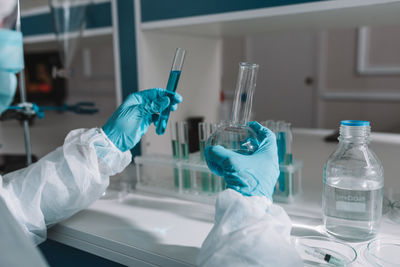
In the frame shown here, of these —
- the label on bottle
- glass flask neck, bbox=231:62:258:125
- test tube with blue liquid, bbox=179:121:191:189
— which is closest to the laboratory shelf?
glass flask neck, bbox=231:62:258:125

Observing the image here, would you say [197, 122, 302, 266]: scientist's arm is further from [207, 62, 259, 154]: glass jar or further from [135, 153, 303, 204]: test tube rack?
[135, 153, 303, 204]: test tube rack

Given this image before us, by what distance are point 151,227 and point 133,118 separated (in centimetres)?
28

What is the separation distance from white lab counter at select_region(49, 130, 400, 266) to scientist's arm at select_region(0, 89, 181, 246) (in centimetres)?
7

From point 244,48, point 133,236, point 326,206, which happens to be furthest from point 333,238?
point 244,48

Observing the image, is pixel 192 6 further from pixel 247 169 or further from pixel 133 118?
pixel 247 169

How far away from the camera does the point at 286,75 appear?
4359mm

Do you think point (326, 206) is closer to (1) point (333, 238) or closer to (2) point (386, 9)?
(1) point (333, 238)

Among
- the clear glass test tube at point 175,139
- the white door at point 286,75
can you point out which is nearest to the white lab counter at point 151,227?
the clear glass test tube at point 175,139

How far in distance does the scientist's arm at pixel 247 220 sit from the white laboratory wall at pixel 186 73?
20.5 inches

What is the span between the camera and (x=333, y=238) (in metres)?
0.78

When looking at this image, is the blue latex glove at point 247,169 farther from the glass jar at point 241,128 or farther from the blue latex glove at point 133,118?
the blue latex glove at point 133,118

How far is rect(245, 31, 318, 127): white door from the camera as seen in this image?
13.5 feet

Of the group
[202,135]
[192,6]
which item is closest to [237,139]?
[202,135]

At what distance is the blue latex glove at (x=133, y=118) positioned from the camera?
88cm
